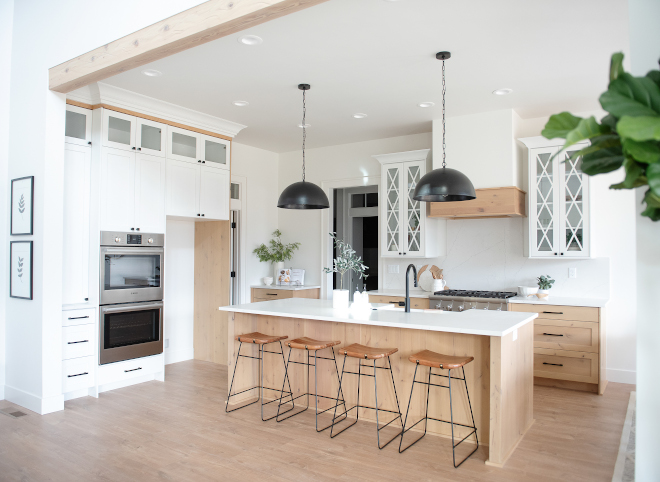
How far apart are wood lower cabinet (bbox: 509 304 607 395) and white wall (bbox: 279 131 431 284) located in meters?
2.69

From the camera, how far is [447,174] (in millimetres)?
3510

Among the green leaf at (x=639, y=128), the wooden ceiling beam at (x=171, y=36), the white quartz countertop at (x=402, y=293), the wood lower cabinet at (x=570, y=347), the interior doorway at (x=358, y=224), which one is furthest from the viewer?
the interior doorway at (x=358, y=224)

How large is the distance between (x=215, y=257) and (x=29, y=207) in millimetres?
2271

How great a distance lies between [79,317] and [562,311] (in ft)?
14.6

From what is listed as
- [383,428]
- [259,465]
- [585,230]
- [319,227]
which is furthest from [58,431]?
[585,230]

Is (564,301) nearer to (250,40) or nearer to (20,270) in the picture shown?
(250,40)

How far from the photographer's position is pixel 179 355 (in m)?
6.03

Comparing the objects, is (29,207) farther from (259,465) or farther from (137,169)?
(259,465)

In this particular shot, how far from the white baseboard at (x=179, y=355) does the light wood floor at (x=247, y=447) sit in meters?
1.52

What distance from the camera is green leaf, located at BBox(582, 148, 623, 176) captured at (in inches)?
53.0

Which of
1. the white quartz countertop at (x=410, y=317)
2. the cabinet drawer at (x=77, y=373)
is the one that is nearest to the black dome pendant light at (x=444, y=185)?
the white quartz countertop at (x=410, y=317)

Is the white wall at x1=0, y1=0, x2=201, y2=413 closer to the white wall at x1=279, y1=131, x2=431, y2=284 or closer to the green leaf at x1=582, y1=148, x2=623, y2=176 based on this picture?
the white wall at x1=279, y1=131, x2=431, y2=284

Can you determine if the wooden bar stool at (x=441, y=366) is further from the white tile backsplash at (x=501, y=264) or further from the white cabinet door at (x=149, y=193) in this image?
the white cabinet door at (x=149, y=193)

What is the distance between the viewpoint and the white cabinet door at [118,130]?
459cm
